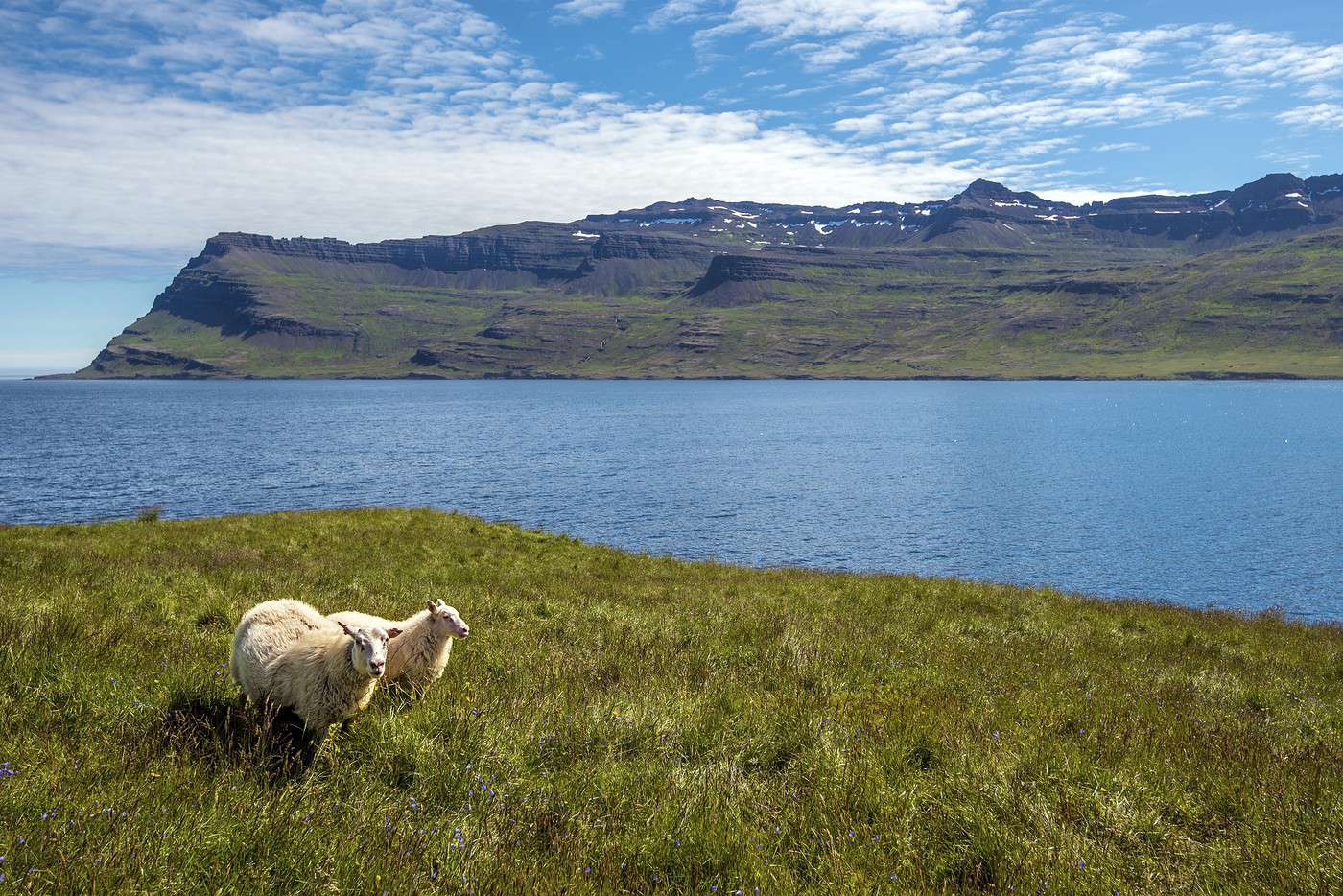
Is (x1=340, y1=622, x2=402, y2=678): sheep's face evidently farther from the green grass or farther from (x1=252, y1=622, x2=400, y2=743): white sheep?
the green grass

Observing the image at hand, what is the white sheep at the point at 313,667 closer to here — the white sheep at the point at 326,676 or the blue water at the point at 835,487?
the white sheep at the point at 326,676

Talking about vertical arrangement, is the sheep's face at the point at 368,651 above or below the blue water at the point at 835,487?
above

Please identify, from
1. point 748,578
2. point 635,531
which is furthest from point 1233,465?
point 748,578

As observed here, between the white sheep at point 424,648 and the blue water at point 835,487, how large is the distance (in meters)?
40.0

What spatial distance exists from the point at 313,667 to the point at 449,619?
6.18ft

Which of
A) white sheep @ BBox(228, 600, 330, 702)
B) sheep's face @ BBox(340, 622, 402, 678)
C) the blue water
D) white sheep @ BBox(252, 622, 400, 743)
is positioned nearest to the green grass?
white sheep @ BBox(228, 600, 330, 702)

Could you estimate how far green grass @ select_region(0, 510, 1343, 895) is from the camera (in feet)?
17.3

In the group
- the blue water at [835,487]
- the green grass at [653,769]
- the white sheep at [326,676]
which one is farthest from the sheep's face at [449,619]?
the blue water at [835,487]

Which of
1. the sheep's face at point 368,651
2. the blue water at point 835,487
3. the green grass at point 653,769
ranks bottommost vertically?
the blue water at point 835,487

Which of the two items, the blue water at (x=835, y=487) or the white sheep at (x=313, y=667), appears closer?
the white sheep at (x=313, y=667)

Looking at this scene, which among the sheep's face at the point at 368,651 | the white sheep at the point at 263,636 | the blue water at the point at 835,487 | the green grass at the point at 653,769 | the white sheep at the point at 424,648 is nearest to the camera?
the green grass at the point at 653,769

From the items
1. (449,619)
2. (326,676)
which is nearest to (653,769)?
(326,676)

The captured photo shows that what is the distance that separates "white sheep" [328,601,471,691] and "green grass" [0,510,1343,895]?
0.32 metres

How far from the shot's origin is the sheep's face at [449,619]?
9602mm
